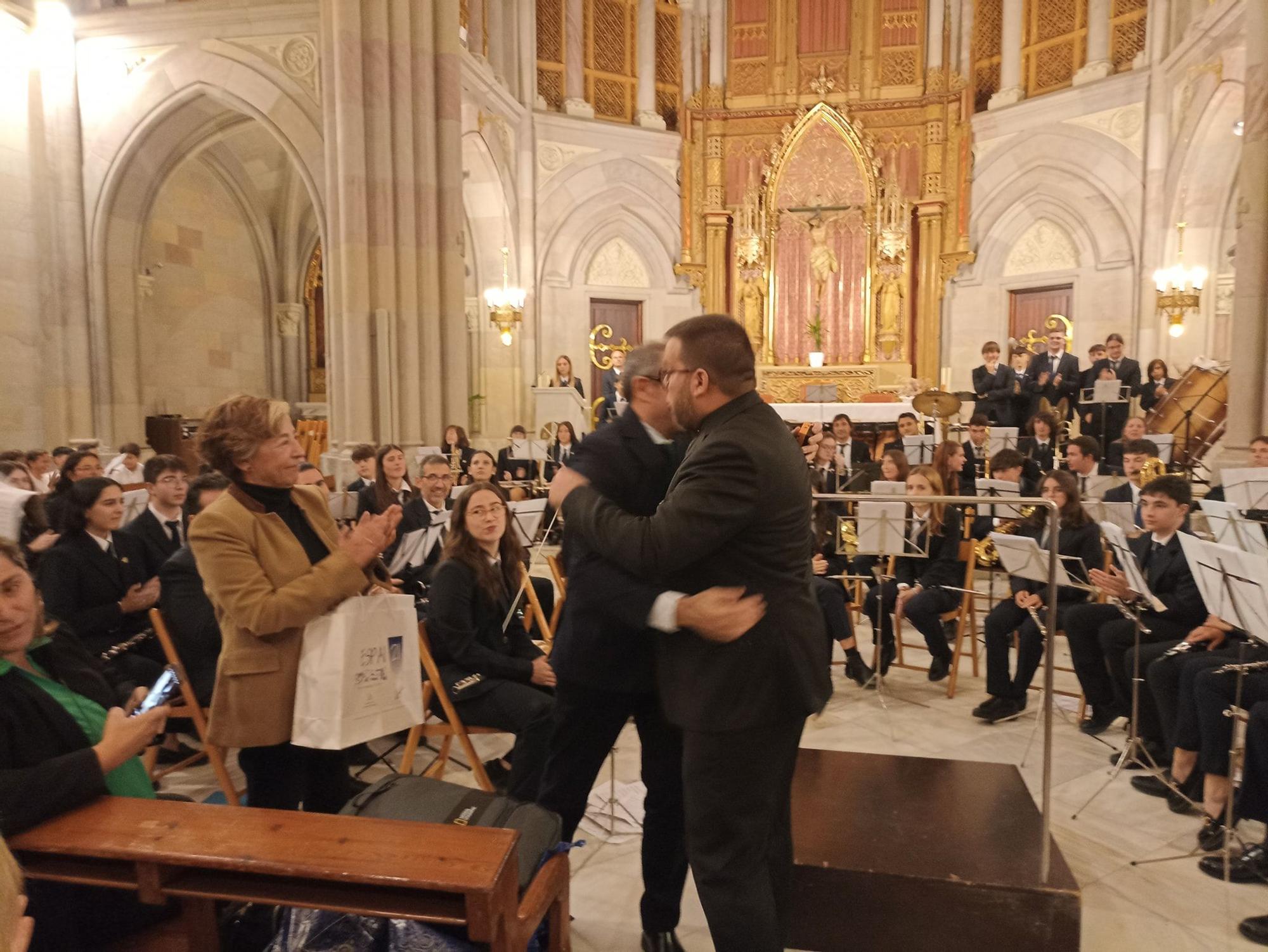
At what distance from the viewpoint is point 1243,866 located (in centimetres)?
318

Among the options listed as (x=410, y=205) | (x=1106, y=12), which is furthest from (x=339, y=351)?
(x=1106, y=12)

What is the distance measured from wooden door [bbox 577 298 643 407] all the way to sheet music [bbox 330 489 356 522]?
10.1m

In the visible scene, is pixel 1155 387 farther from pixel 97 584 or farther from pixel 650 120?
pixel 97 584

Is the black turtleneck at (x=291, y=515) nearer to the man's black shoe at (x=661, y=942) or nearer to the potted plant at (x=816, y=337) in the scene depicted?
the man's black shoe at (x=661, y=942)

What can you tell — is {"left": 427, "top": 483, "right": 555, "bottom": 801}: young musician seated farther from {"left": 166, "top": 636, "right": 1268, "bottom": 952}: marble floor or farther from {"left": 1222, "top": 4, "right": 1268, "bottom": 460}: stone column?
{"left": 1222, "top": 4, "right": 1268, "bottom": 460}: stone column

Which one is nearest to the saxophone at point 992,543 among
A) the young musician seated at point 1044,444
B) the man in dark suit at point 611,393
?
the young musician seated at point 1044,444

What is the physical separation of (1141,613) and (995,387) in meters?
7.58

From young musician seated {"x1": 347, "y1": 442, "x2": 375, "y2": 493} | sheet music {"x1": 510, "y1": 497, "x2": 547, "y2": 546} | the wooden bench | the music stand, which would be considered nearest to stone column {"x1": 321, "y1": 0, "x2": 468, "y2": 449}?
young musician seated {"x1": 347, "y1": 442, "x2": 375, "y2": 493}

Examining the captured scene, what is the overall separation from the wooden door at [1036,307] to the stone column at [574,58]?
28.9ft

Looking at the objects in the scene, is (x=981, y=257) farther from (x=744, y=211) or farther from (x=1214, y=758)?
(x=1214, y=758)

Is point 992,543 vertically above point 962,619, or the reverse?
point 992,543

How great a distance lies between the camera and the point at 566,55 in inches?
628

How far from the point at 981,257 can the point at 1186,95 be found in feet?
13.3

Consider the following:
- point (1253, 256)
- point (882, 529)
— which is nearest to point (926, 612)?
point (882, 529)
